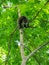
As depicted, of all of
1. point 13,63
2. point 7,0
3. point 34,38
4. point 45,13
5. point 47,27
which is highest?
point 7,0

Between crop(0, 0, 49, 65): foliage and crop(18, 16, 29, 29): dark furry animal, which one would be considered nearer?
Result: crop(18, 16, 29, 29): dark furry animal

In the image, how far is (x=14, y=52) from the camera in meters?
Result: 12.2

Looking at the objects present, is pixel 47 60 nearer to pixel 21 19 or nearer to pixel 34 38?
pixel 34 38

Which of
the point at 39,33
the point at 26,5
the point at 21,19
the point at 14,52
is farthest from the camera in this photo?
the point at 14,52

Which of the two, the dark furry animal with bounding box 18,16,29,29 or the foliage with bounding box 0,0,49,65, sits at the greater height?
the dark furry animal with bounding box 18,16,29,29

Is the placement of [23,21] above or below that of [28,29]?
above

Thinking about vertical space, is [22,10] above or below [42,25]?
above

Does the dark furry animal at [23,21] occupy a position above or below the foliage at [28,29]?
above

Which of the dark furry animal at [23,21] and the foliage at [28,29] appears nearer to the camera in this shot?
the dark furry animal at [23,21]

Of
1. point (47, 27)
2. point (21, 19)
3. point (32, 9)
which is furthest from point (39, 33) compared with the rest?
point (21, 19)

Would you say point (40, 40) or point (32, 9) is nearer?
point (32, 9)

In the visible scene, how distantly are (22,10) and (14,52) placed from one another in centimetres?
294

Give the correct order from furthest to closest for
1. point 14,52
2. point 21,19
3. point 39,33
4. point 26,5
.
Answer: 1. point 14,52
2. point 39,33
3. point 26,5
4. point 21,19

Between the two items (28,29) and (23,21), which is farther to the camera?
(28,29)
